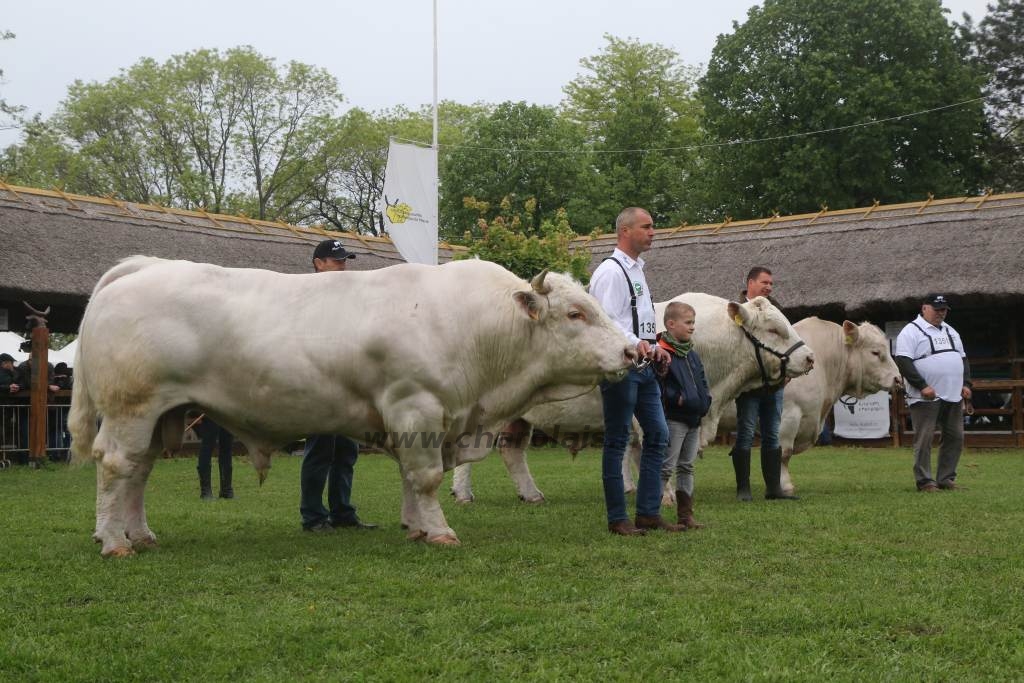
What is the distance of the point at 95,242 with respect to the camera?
21250 mm

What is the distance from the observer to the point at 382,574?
6.10m

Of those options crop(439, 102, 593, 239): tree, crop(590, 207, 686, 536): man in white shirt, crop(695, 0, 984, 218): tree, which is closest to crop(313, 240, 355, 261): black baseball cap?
crop(590, 207, 686, 536): man in white shirt

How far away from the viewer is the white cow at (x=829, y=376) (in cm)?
1180

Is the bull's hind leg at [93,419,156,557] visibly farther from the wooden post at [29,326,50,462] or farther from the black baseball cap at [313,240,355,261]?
the wooden post at [29,326,50,462]

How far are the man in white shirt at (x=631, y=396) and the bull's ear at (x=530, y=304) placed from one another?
576mm

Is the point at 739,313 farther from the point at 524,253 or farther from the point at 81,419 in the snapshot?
the point at 524,253

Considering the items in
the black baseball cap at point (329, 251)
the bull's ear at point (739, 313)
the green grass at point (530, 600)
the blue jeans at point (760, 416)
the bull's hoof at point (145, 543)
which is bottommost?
the green grass at point (530, 600)

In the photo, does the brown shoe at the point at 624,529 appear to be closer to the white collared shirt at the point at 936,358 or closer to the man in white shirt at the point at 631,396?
the man in white shirt at the point at 631,396

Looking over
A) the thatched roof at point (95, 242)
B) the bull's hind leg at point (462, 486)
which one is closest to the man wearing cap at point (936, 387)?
the bull's hind leg at point (462, 486)

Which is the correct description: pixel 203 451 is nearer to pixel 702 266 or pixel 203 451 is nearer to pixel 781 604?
pixel 781 604

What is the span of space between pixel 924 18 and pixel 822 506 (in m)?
32.1

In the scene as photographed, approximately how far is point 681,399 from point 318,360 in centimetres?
282

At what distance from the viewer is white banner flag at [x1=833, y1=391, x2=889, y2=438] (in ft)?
73.3

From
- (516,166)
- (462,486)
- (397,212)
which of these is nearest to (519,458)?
(462,486)
